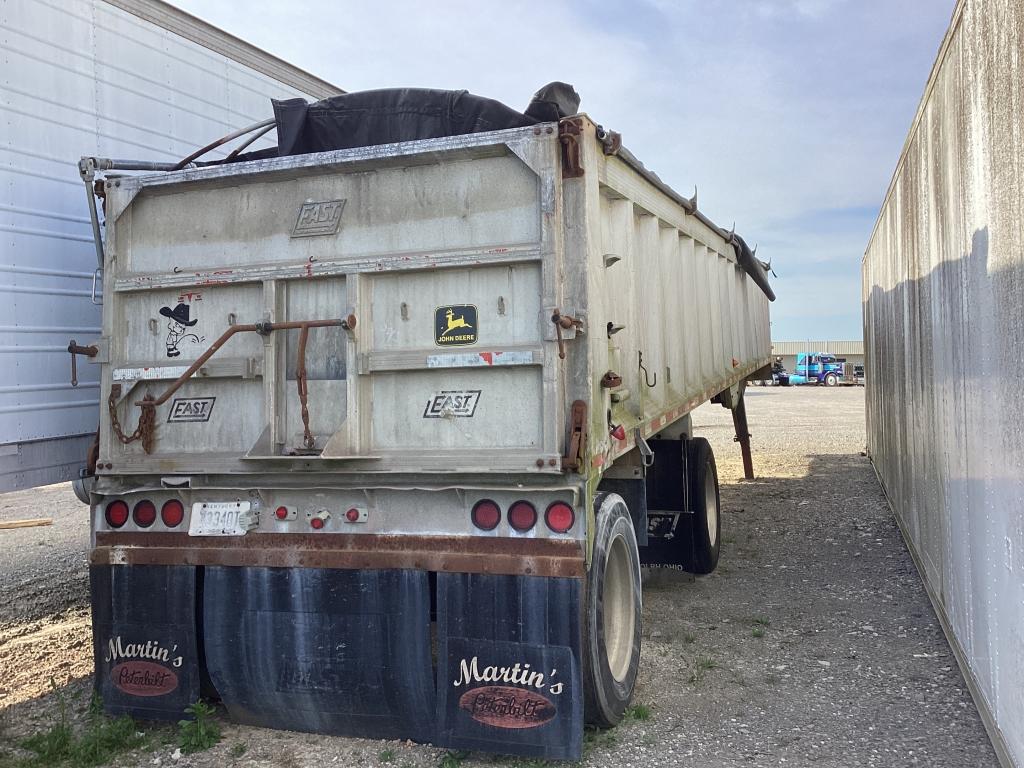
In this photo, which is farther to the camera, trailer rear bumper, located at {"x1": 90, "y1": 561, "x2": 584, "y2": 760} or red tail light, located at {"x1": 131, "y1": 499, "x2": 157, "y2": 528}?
red tail light, located at {"x1": 131, "y1": 499, "x2": 157, "y2": 528}

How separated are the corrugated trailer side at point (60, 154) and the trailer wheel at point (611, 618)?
2895 millimetres

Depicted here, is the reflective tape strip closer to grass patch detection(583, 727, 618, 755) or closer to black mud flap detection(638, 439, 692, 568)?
grass patch detection(583, 727, 618, 755)

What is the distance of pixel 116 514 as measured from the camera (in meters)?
4.12

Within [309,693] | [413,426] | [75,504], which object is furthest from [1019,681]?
[75,504]

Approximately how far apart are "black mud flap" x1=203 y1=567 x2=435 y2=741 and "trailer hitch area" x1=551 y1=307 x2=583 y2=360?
1.12 meters

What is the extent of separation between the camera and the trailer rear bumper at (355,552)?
139 inches

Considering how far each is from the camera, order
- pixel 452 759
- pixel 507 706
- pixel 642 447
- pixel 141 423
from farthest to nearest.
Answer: pixel 642 447 < pixel 141 423 < pixel 452 759 < pixel 507 706

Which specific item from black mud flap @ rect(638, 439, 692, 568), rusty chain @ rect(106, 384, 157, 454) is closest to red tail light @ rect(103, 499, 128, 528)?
rusty chain @ rect(106, 384, 157, 454)

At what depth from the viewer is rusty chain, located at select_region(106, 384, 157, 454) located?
4109 mm

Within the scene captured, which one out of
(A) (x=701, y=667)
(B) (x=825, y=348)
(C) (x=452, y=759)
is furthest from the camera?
(B) (x=825, y=348)

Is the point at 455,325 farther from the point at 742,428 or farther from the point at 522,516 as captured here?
the point at 742,428

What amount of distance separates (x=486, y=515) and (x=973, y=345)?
2241mm

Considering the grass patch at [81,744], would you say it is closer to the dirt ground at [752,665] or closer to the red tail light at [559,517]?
the dirt ground at [752,665]

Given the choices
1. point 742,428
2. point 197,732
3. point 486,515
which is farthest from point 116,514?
point 742,428
